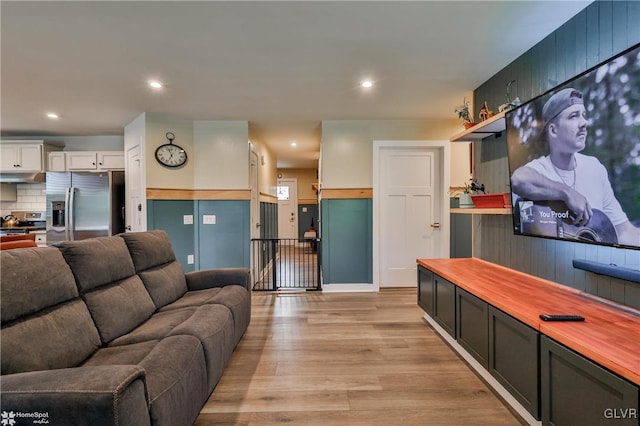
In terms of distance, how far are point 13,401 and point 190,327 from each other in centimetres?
85

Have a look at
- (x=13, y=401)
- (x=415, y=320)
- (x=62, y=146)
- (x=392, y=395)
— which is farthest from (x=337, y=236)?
(x=62, y=146)

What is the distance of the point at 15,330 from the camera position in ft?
4.17

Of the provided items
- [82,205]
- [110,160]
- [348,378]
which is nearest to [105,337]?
[348,378]

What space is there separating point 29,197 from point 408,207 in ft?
21.8

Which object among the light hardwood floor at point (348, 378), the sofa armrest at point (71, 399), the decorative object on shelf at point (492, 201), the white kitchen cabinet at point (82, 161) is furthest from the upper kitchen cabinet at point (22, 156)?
the decorative object on shelf at point (492, 201)

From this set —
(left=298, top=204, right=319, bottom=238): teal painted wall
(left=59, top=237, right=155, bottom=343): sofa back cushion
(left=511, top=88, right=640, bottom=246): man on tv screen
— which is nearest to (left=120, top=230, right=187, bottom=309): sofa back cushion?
(left=59, top=237, right=155, bottom=343): sofa back cushion

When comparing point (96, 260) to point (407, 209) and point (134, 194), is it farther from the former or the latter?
point (407, 209)

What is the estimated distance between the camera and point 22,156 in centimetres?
471

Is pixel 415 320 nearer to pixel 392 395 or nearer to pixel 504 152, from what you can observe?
pixel 392 395

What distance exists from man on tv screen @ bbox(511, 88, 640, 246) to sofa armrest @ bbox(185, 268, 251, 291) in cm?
254

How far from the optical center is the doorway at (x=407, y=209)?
4359 millimetres

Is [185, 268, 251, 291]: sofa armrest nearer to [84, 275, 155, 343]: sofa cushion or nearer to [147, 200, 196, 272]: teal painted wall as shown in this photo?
[84, 275, 155, 343]: sofa cushion

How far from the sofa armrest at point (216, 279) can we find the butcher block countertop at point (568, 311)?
190 cm
